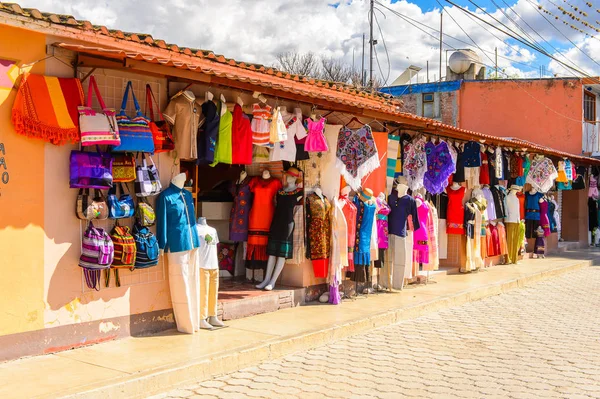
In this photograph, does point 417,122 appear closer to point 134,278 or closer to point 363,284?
point 363,284

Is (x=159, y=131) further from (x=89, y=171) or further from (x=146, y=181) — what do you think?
(x=89, y=171)

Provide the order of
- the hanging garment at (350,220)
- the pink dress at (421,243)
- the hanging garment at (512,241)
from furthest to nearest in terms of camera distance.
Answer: the hanging garment at (512,241) → the pink dress at (421,243) → the hanging garment at (350,220)

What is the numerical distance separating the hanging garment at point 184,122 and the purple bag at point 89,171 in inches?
44.4

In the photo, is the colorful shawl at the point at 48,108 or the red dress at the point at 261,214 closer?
the colorful shawl at the point at 48,108

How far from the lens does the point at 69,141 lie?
6922 mm

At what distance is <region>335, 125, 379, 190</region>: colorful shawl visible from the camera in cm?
1069

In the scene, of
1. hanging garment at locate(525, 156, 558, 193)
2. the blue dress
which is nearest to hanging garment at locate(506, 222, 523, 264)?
hanging garment at locate(525, 156, 558, 193)

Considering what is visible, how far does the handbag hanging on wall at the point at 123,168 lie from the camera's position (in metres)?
7.25

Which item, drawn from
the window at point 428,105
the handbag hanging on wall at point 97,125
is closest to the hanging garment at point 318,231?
the handbag hanging on wall at point 97,125

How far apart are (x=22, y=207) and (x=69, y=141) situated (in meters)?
0.84

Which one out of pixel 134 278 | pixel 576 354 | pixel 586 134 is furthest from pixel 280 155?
pixel 586 134

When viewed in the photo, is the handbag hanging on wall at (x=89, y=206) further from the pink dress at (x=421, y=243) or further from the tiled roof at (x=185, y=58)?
the pink dress at (x=421, y=243)

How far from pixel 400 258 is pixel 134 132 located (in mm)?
6022

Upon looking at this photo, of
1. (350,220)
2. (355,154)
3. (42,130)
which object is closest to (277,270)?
(350,220)
